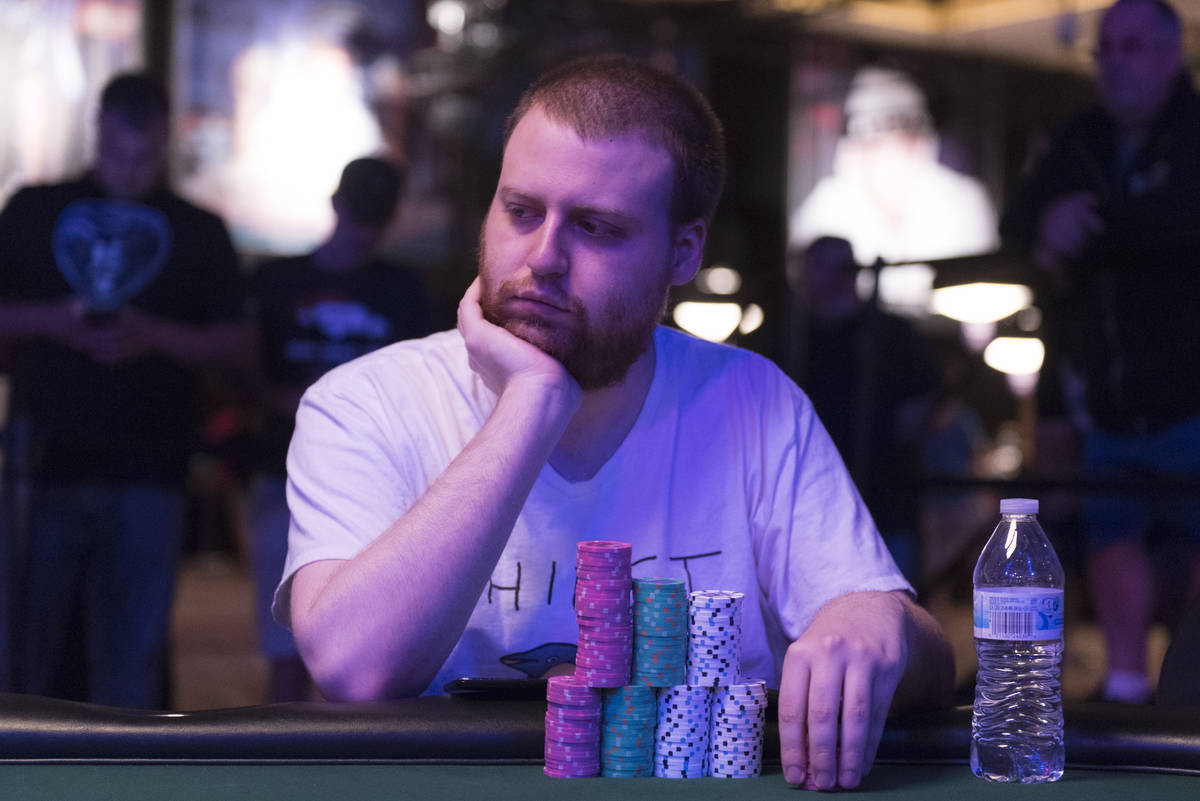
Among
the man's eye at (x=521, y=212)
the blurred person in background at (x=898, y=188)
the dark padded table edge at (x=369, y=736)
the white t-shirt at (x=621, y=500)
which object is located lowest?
the dark padded table edge at (x=369, y=736)

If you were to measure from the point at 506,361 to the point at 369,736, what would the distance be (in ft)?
1.64

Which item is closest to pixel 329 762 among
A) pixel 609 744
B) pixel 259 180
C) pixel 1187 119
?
pixel 609 744

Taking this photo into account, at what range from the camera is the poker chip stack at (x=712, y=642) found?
1.12 meters

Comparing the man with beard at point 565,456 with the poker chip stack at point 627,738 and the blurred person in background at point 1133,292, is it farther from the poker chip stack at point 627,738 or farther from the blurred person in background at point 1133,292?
the blurred person in background at point 1133,292

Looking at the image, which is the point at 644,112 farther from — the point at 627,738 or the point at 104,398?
the point at 104,398

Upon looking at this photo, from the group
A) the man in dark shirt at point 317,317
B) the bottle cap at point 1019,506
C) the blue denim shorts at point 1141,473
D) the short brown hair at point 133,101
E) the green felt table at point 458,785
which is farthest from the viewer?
the man in dark shirt at point 317,317

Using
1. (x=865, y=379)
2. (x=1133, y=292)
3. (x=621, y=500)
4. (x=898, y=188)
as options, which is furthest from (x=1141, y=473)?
(x=898, y=188)

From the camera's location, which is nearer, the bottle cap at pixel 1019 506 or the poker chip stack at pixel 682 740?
the poker chip stack at pixel 682 740

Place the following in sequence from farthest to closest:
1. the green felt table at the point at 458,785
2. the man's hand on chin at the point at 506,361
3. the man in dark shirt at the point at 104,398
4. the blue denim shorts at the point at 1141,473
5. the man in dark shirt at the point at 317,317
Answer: the man in dark shirt at the point at 317,317 → the man in dark shirt at the point at 104,398 → the blue denim shorts at the point at 1141,473 → the man's hand on chin at the point at 506,361 → the green felt table at the point at 458,785

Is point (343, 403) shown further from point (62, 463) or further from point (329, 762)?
point (62, 463)

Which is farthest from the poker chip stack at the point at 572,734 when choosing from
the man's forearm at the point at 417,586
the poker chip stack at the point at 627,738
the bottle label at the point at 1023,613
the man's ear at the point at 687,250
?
the man's ear at the point at 687,250

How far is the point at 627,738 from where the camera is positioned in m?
1.07

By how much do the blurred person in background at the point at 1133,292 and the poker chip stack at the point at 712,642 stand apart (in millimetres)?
2044

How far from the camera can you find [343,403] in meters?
1.53
